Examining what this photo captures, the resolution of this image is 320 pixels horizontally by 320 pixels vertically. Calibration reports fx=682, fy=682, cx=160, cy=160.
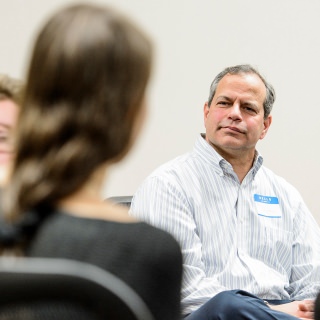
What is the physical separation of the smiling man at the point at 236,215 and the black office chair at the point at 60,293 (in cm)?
151

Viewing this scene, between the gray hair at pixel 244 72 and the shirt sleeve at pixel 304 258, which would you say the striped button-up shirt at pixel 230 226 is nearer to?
the shirt sleeve at pixel 304 258

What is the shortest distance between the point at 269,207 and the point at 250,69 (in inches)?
23.8

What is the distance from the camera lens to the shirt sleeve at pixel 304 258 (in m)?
2.75

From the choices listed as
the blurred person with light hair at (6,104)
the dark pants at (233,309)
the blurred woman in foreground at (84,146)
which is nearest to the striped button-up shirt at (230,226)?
the dark pants at (233,309)

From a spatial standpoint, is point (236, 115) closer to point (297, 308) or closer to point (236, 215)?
point (236, 215)

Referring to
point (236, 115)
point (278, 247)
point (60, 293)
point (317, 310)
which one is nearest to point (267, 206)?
point (278, 247)

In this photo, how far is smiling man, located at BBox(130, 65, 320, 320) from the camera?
2521 mm

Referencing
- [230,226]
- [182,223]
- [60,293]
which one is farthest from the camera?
[230,226]

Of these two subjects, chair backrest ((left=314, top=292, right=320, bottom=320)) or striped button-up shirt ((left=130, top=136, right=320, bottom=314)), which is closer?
chair backrest ((left=314, top=292, right=320, bottom=320))

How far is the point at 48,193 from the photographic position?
1.00 m

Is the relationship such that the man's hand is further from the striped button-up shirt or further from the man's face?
the man's face

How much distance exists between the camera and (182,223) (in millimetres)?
2527

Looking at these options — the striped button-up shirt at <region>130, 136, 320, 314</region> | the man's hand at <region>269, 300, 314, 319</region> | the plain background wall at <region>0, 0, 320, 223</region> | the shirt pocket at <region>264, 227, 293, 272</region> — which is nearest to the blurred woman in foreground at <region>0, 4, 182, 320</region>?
the striped button-up shirt at <region>130, 136, 320, 314</region>

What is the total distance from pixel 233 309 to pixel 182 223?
0.41 meters
